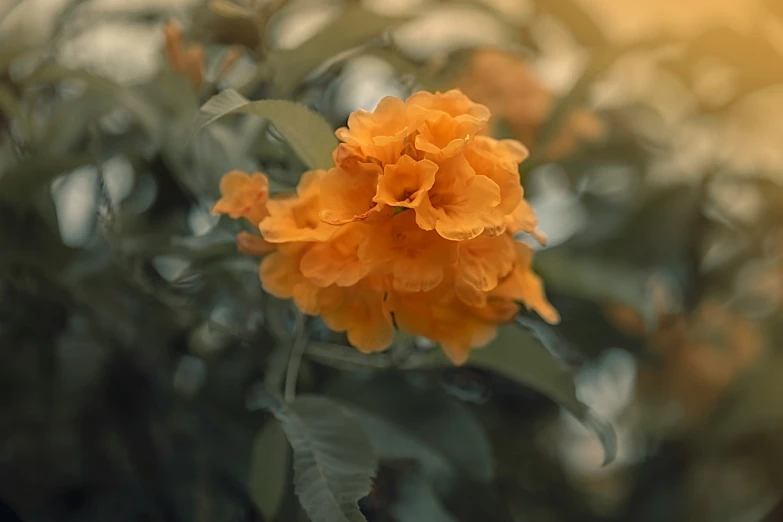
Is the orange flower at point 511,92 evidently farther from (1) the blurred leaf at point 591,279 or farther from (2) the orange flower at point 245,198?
(2) the orange flower at point 245,198

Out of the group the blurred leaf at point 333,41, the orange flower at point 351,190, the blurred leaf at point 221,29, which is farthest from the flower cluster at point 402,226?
the blurred leaf at point 221,29

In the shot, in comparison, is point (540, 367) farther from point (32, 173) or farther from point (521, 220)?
point (32, 173)

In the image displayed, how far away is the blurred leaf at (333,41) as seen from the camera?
343 mm

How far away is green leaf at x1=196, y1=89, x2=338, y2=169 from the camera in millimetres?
237

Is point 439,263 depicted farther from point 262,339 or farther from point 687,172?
point 687,172

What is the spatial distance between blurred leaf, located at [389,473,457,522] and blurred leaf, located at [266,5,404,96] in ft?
0.64

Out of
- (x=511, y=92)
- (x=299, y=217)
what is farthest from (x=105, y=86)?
(x=511, y=92)

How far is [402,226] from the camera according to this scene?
0.23 m

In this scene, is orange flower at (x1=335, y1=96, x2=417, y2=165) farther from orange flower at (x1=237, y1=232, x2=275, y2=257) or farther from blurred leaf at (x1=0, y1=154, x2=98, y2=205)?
blurred leaf at (x1=0, y1=154, x2=98, y2=205)

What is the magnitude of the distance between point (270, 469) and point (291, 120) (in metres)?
0.14

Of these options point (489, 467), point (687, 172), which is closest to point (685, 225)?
point (687, 172)

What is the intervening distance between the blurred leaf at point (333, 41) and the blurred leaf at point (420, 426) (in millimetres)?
155

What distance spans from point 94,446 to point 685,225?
384 millimetres

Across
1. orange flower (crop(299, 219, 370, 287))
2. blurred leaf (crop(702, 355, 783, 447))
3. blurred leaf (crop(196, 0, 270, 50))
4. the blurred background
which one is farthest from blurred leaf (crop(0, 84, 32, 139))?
blurred leaf (crop(702, 355, 783, 447))
